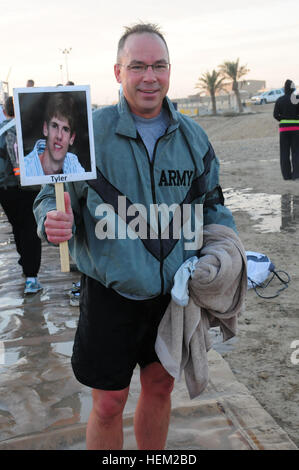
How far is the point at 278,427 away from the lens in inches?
108

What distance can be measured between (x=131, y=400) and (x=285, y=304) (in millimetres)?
2138

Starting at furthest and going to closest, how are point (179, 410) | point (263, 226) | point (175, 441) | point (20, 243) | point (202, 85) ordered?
point (202, 85)
point (263, 226)
point (20, 243)
point (179, 410)
point (175, 441)

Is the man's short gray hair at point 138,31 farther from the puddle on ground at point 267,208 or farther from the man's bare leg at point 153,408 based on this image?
the puddle on ground at point 267,208

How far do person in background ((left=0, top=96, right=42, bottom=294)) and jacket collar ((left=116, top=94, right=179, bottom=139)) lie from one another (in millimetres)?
2775

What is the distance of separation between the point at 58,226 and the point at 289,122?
28.5 ft

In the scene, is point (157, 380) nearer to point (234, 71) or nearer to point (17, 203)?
point (17, 203)

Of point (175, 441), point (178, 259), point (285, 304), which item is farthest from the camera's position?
point (285, 304)

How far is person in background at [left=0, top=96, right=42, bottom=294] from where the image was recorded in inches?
184

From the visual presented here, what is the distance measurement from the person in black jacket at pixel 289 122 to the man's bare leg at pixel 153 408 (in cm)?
834

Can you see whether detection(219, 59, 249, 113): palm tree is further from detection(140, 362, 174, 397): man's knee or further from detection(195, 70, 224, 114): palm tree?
detection(140, 362, 174, 397): man's knee

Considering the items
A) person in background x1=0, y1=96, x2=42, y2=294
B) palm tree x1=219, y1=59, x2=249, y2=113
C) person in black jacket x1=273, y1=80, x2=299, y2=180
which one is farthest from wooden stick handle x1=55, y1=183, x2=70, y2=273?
palm tree x1=219, y1=59, x2=249, y2=113

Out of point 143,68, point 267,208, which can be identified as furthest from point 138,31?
point 267,208

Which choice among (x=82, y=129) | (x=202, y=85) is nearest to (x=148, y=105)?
(x=82, y=129)

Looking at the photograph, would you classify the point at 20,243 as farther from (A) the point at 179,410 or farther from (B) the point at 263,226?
(B) the point at 263,226
